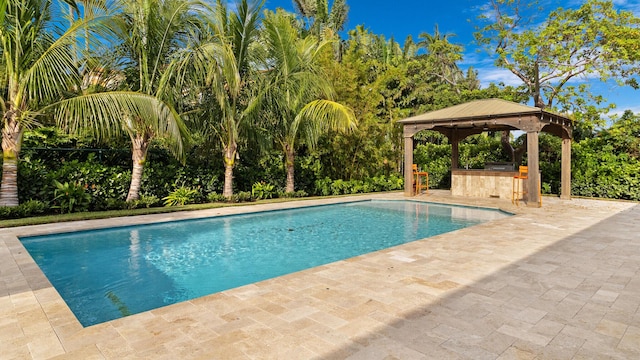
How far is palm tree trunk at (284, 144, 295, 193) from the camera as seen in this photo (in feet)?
40.4

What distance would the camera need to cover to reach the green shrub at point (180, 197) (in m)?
10.2

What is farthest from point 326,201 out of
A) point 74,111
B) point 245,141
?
point 74,111

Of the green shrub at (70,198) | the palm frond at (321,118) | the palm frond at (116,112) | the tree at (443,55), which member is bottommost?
the green shrub at (70,198)

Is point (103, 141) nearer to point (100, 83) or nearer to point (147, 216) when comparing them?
point (100, 83)

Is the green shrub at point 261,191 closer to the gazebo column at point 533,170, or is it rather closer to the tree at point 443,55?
the gazebo column at point 533,170

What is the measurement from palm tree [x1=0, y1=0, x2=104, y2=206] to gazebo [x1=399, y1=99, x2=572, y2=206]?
989 centimetres

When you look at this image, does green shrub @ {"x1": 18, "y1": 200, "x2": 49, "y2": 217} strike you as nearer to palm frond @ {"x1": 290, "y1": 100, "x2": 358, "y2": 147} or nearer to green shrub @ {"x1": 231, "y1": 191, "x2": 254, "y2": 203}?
green shrub @ {"x1": 231, "y1": 191, "x2": 254, "y2": 203}

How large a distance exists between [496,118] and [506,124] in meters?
0.33

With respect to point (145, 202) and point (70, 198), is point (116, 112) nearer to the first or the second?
point (70, 198)

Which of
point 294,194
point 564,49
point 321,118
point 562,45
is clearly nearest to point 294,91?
point 321,118

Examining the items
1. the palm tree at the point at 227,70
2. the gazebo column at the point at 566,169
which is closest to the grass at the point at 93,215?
the palm tree at the point at 227,70

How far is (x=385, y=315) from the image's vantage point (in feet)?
9.73

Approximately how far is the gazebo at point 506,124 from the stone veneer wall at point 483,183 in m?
0.60

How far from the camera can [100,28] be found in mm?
7781
